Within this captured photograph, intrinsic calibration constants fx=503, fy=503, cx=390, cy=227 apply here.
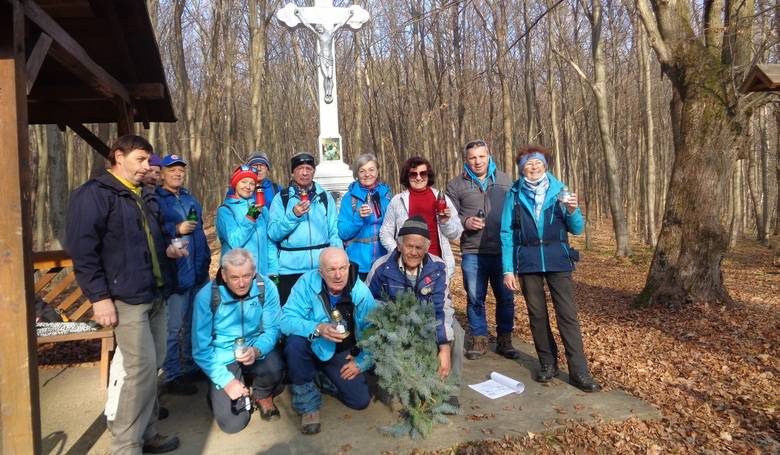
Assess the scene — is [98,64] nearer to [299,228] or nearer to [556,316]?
[299,228]

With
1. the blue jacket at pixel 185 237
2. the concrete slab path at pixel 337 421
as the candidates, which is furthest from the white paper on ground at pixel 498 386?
the blue jacket at pixel 185 237

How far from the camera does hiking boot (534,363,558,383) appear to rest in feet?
12.8

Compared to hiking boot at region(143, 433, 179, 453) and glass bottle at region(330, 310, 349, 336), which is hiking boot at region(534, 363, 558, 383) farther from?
hiking boot at region(143, 433, 179, 453)

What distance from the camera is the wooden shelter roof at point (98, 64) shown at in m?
3.84

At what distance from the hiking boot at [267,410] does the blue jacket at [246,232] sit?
1.05m

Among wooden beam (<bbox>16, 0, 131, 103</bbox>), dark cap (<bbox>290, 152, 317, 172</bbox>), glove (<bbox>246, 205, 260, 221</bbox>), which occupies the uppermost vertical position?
wooden beam (<bbox>16, 0, 131, 103</bbox>)

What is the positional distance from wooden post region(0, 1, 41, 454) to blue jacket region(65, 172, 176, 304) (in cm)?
23

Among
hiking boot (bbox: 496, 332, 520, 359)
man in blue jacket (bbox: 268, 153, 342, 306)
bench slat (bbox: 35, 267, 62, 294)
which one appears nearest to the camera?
man in blue jacket (bbox: 268, 153, 342, 306)

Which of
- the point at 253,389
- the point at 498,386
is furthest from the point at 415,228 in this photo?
the point at 253,389

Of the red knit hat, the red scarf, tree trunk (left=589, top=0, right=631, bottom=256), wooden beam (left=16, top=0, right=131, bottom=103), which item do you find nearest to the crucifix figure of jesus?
wooden beam (left=16, top=0, right=131, bottom=103)

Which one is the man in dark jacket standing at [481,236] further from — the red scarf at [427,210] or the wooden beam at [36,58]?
the wooden beam at [36,58]

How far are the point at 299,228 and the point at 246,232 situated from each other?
42 cm

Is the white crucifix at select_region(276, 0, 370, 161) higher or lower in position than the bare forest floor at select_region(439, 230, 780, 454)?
higher

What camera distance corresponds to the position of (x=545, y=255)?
380 centimetres
